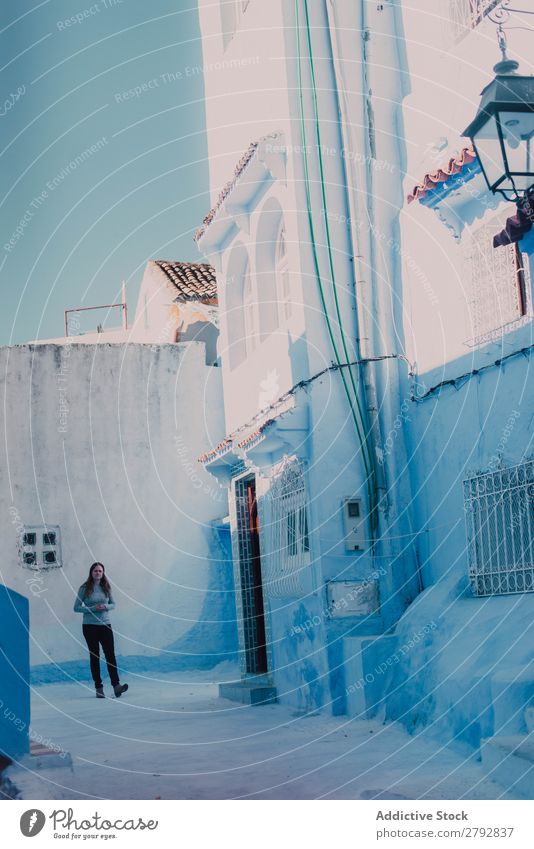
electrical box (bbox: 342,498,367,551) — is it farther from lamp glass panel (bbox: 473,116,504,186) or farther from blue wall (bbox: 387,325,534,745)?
lamp glass panel (bbox: 473,116,504,186)

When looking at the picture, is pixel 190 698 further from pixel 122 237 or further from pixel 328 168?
pixel 328 168

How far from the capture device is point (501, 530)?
775 cm

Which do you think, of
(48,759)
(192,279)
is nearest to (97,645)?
(48,759)

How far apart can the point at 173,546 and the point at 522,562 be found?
27.0 feet

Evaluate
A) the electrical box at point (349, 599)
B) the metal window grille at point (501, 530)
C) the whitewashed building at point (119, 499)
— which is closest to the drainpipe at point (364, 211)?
the electrical box at point (349, 599)

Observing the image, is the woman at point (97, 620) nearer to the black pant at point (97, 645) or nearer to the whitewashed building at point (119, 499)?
the black pant at point (97, 645)

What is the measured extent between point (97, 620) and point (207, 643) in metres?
3.67

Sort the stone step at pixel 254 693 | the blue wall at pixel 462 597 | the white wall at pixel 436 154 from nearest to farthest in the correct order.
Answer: the blue wall at pixel 462 597, the white wall at pixel 436 154, the stone step at pixel 254 693

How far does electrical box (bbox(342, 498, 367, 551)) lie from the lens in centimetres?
923

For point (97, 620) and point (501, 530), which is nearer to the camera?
point (501, 530)

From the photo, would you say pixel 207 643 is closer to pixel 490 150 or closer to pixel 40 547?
pixel 40 547

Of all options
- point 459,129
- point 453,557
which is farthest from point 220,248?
point 453,557

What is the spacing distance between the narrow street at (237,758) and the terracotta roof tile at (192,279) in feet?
26.9

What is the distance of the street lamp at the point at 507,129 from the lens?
5867 millimetres
